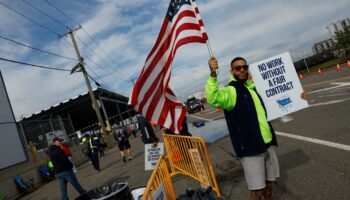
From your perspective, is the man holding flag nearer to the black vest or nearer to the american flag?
the black vest

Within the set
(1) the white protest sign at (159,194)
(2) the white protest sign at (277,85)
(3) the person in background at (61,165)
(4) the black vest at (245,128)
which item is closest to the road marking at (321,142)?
(2) the white protest sign at (277,85)

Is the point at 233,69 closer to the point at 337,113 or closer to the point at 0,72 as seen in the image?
the point at 337,113

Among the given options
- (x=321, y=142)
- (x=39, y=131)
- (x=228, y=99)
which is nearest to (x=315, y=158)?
(x=321, y=142)

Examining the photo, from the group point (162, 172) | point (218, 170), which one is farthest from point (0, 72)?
point (162, 172)

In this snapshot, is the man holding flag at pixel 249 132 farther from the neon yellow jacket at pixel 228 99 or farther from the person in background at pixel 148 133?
the person in background at pixel 148 133

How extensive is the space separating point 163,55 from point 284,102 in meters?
1.93

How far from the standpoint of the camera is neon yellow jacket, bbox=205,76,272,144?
11.5 ft

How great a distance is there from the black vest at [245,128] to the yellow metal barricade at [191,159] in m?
1.20

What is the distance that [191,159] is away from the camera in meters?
5.95

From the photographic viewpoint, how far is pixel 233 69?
13.0ft

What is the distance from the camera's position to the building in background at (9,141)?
62.6 feet

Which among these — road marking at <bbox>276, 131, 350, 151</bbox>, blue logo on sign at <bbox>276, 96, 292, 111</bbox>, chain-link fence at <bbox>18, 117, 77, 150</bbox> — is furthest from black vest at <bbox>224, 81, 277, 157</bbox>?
chain-link fence at <bbox>18, 117, 77, 150</bbox>

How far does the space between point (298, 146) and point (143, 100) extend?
4.30 m

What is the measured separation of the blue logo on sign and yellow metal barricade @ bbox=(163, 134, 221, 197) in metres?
1.24
